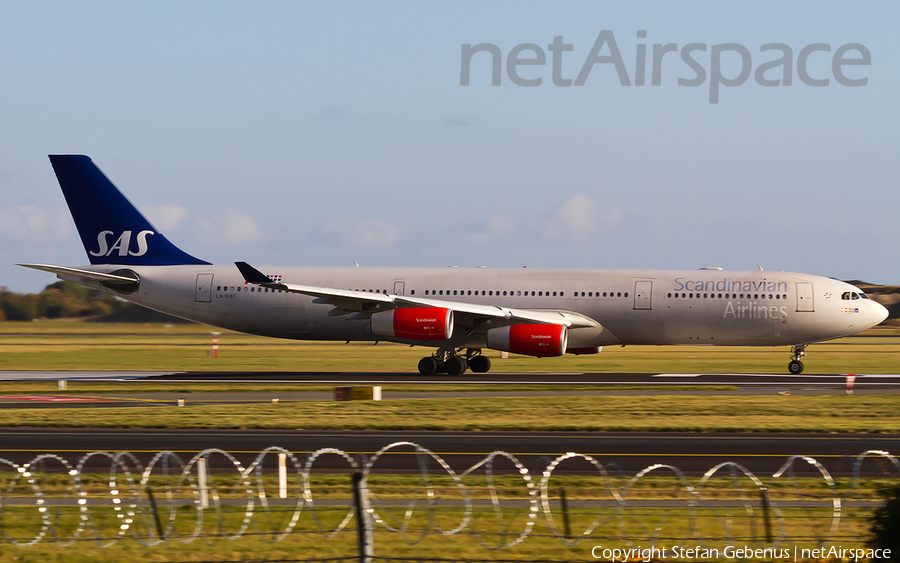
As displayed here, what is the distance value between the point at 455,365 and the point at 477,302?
2913 millimetres

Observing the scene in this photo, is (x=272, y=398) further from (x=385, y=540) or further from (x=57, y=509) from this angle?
(x=385, y=540)

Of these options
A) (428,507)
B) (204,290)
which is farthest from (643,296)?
(428,507)

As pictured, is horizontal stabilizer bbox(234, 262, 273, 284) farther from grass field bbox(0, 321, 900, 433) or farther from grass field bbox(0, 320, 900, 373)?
grass field bbox(0, 320, 900, 373)

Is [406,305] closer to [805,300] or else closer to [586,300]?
[586,300]

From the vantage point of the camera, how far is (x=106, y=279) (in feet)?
135

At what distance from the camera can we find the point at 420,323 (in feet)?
120

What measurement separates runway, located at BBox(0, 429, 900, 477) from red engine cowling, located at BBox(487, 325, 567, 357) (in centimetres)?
1505

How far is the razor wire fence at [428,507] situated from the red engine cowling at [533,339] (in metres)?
19.6

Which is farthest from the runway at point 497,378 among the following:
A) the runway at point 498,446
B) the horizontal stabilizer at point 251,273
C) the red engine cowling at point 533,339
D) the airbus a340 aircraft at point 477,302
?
the runway at point 498,446

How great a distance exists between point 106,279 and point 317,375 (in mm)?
10413

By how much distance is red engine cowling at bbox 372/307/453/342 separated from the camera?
1438 inches

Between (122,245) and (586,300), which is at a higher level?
(122,245)

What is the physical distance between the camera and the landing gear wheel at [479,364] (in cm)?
4039

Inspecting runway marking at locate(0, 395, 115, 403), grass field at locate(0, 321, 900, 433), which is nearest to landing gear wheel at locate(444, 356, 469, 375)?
grass field at locate(0, 321, 900, 433)
